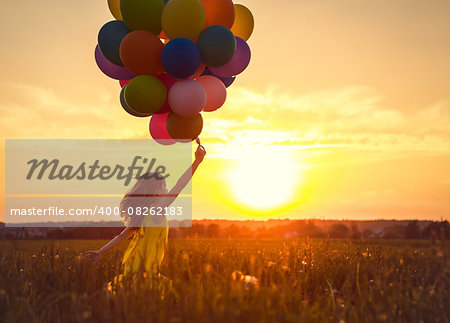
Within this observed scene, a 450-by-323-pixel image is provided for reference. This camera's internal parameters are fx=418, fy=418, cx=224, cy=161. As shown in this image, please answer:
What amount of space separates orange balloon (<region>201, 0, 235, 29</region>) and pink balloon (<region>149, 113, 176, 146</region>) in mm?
1505

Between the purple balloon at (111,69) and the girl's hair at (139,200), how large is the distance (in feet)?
6.07

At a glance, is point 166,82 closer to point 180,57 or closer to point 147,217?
point 180,57

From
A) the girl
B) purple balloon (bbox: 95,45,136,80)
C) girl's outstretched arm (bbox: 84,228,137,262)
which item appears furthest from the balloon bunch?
girl's outstretched arm (bbox: 84,228,137,262)

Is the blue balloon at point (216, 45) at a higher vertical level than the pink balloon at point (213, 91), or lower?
higher

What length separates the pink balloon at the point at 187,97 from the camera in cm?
560

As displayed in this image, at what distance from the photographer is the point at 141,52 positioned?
5543mm

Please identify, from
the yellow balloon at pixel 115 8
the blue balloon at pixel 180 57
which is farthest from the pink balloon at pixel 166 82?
the yellow balloon at pixel 115 8

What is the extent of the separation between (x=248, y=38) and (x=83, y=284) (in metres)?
4.48

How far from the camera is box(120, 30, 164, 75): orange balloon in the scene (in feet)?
18.1

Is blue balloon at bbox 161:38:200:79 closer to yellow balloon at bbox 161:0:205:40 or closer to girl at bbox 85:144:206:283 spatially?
yellow balloon at bbox 161:0:205:40

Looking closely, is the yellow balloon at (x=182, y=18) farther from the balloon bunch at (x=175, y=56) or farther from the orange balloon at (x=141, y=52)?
the orange balloon at (x=141, y=52)

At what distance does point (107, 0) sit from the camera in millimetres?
6625

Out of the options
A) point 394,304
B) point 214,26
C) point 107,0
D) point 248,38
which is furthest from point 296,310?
point 107,0

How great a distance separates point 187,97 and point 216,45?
0.78 metres
